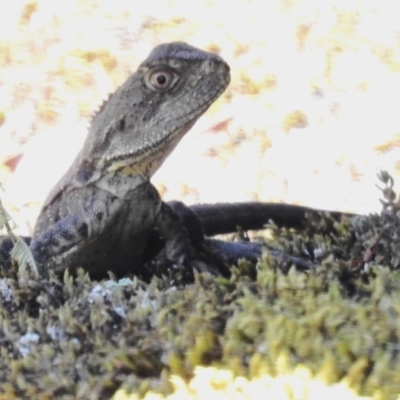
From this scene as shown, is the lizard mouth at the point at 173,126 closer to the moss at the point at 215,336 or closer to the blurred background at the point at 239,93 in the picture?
the moss at the point at 215,336

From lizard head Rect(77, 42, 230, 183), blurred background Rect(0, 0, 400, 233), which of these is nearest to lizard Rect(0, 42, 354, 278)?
lizard head Rect(77, 42, 230, 183)

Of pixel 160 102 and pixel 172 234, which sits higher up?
pixel 160 102

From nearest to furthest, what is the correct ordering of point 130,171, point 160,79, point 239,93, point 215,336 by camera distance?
point 215,336 → point 160,79 → point 130,171 → point 239,93

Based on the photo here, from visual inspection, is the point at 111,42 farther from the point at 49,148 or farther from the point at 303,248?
the point at 303,248

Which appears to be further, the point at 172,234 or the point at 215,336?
the point at 172,234

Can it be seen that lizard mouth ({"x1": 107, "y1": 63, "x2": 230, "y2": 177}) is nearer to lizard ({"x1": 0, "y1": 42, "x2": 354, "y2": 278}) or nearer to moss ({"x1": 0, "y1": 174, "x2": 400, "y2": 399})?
lizard ({"x1": 0, "y1": 42, "x2": 354, "y2": 278})

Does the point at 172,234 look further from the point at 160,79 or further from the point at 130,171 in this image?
the point at 160,79

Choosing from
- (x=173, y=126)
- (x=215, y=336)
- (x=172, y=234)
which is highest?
(x=173, y=126)

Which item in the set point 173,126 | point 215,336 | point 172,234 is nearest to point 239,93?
point 172,234
